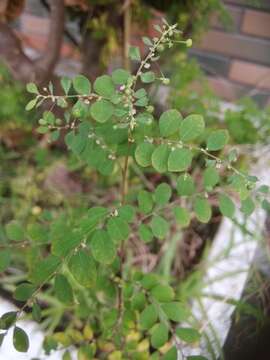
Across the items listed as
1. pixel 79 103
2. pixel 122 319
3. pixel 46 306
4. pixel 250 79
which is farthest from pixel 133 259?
pixel 250 79

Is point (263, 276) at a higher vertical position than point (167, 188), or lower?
lower

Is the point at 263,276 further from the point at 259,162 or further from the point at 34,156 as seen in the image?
the point at 34,156

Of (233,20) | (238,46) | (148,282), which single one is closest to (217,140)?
(148,282)

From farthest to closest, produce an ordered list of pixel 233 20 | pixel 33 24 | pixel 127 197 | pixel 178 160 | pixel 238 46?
pixel 33 24, pixel 238 46, pixel 233 20, pixel 127 197, pixel 178 160

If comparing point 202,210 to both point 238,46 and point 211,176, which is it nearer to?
point 211,176

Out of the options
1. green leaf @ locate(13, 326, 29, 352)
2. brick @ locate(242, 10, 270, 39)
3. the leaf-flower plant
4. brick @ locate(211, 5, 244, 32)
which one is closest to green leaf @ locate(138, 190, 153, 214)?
the leaf-flower plant

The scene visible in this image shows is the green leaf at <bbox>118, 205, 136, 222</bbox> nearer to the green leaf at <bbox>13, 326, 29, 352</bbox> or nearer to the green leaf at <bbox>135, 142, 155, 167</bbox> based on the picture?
the green leaf at <bbox>135, 142, 155, 167</bbox>
